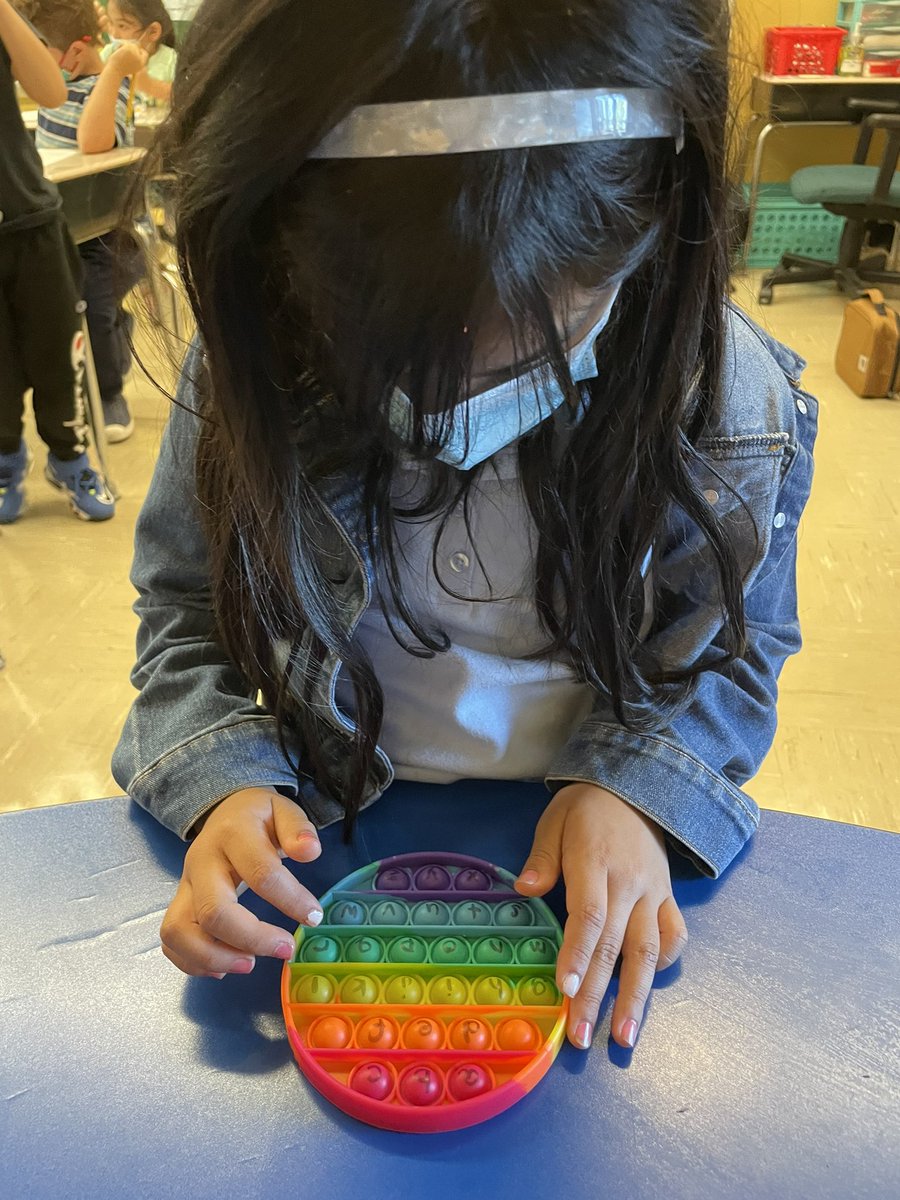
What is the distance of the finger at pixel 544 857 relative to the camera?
1.59ft

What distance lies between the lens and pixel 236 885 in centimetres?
50

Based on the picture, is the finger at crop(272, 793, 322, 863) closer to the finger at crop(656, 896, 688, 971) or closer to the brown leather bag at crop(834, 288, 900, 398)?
the finger at crop(656, 896, 688, 971)

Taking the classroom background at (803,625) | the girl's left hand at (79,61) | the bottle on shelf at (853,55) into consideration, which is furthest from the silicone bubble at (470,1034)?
the bottle on shelf at (853,55)

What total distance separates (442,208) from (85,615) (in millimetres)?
1556

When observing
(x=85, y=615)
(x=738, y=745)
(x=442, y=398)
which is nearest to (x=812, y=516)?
(x=85, y=615)

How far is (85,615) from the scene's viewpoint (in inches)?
69.2

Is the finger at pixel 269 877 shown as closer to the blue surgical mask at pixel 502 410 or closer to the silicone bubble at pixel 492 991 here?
the silicone bubble at pixel 492 991

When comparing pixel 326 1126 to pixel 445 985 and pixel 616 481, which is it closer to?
pixel 445 985

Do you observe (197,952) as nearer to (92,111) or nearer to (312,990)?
(312,990)

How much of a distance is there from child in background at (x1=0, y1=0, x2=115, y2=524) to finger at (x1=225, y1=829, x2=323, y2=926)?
1.65 meters

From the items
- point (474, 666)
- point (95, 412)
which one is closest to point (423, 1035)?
point (474, 666)

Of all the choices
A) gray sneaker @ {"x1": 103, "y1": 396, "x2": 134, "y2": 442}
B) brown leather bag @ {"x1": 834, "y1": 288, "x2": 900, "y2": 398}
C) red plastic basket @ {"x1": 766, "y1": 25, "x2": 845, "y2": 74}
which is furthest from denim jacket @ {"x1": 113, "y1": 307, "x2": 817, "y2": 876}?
red plastic basket @ {"x1": 766, "y1": 25, "x2": 845, "y2": 74}

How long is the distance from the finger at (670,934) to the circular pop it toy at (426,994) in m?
0.05

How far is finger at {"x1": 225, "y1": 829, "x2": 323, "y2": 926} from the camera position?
0.47m
